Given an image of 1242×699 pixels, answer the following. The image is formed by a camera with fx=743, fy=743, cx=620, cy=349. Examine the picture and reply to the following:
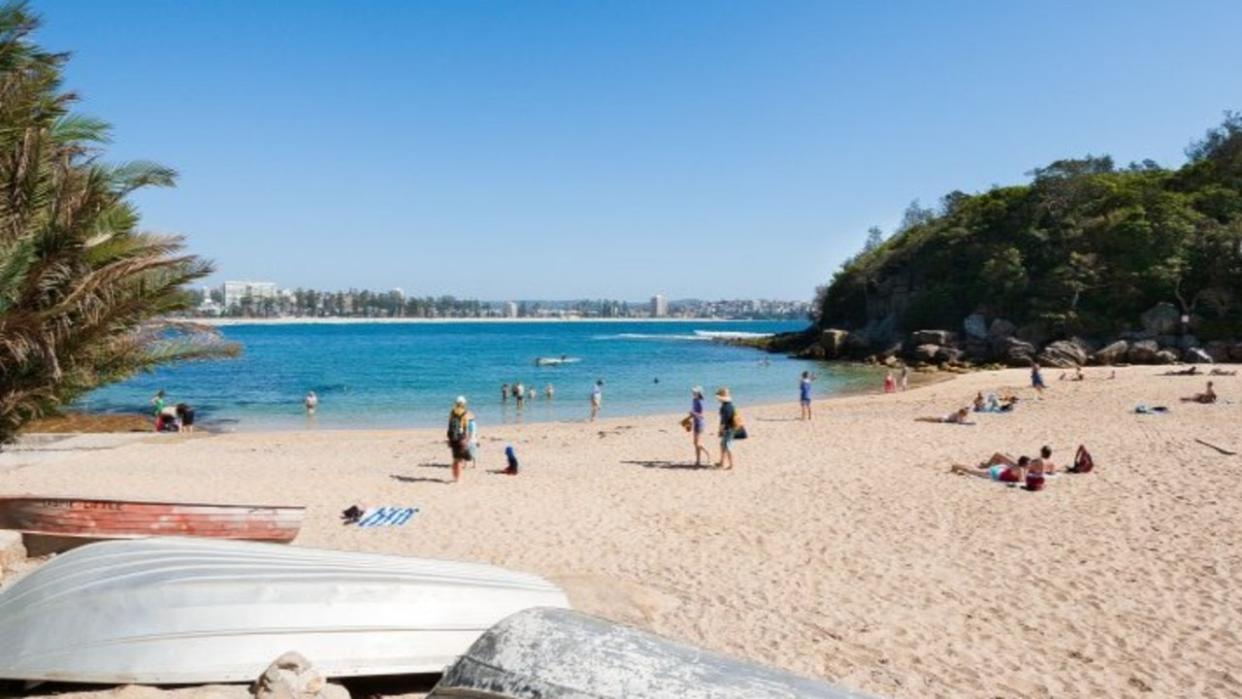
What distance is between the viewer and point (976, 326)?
2026 inches

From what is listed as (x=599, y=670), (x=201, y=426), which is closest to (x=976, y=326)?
(x=201, y=426)

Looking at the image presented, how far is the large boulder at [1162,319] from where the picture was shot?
43094 millimetres

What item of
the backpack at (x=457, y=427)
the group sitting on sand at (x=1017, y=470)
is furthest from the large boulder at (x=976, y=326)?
the backpack at (x=457, y=427)

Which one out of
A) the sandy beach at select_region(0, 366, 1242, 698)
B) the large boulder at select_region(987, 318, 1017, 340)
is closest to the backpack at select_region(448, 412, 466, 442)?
the sandy beach at select_region(0, 366, 1242, 698)

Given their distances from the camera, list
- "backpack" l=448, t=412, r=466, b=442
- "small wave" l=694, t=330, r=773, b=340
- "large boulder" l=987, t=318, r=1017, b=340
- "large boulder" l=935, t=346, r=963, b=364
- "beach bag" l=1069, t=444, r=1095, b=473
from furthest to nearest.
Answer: "small wave" l=694, t=330, r=773, b=340, "large boulder" l=987, t=318, r=1017, b=340, "large boulder" l=935, t=346, r=963, b=364, "backpack" l=448, t=412, r=466, b=442, "beach bag" l=1069, t=444, r=1095, b=473

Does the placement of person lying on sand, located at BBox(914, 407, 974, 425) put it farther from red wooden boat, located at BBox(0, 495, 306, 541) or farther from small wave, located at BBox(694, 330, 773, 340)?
small wave, located at BBox(694, 330, 773, 340)

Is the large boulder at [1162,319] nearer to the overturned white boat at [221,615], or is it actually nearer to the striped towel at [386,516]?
the striped towel at [386,516]

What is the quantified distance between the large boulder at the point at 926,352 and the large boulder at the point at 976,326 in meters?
3.59

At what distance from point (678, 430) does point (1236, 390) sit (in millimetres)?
19223

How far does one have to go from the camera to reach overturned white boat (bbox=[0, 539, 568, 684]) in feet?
14.0

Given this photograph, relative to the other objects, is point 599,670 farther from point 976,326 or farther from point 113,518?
point 976,326

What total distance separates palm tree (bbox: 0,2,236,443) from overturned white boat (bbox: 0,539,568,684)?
9.67 feet

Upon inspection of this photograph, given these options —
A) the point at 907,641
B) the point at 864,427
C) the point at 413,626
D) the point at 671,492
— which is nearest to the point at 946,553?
the point at 907,641

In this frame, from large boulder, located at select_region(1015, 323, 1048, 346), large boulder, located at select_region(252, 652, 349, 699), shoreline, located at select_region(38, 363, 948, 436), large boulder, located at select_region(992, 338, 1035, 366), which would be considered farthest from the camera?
large boulder, located at select_region(1015, 323, 1048, 346)
